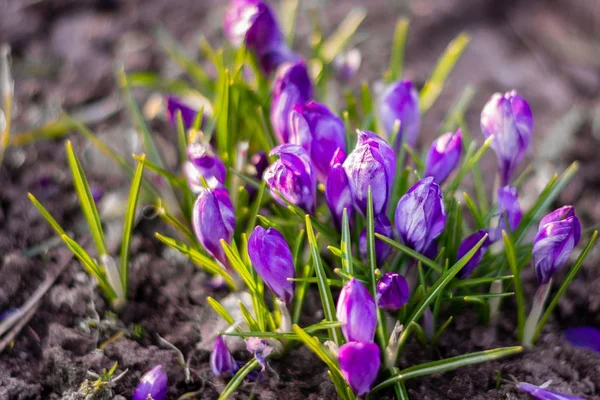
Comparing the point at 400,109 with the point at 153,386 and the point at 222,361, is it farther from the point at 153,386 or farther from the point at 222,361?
the point at 153,386

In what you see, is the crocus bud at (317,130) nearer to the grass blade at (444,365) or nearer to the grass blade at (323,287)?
the grass blade at (323,287)

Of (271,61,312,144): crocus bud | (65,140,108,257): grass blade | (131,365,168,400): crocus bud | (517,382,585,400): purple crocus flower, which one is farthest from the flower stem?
(65,140,108,257): grass blade

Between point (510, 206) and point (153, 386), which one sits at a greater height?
point (510, 206)

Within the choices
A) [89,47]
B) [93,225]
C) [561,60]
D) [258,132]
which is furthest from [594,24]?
[93,225]

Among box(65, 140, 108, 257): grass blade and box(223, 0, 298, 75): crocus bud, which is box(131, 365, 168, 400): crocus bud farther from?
box(223, 0, 298, 75): crocus bud

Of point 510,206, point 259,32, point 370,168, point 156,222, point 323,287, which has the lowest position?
point 156,222

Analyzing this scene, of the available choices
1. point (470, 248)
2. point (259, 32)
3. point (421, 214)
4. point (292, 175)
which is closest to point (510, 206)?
point (470, 248)

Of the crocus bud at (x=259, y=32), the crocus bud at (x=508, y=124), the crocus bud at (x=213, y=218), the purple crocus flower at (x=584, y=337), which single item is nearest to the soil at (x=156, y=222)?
the purple crocus flower at (x=584, y=337)
